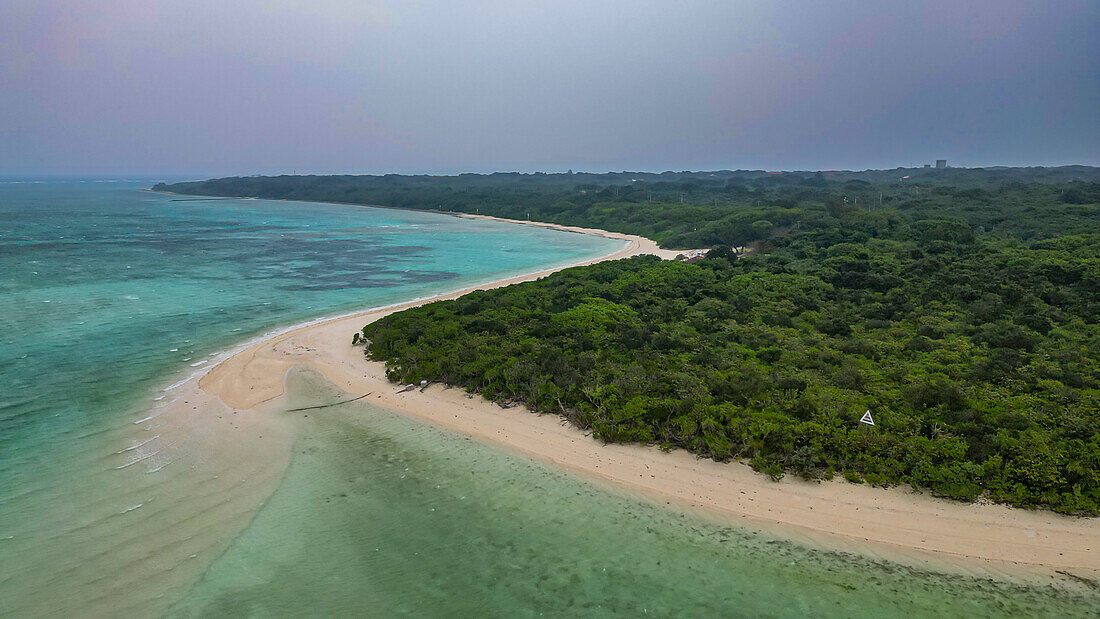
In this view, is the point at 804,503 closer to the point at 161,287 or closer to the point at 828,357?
the point at 828,357

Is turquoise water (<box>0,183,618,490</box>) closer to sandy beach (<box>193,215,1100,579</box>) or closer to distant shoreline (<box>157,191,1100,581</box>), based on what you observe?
distant shoreline (<box>157,191,1100,581</box>)

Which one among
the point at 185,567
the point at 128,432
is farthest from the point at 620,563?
the point at 128,432

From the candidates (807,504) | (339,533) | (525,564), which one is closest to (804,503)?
(807,504)

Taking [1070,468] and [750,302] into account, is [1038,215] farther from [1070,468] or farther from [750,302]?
[1070,468]

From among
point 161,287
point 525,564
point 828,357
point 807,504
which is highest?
point 161,287

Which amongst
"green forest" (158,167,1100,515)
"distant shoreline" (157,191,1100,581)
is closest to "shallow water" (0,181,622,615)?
"distant shoreline" (157,191,1100,581)
